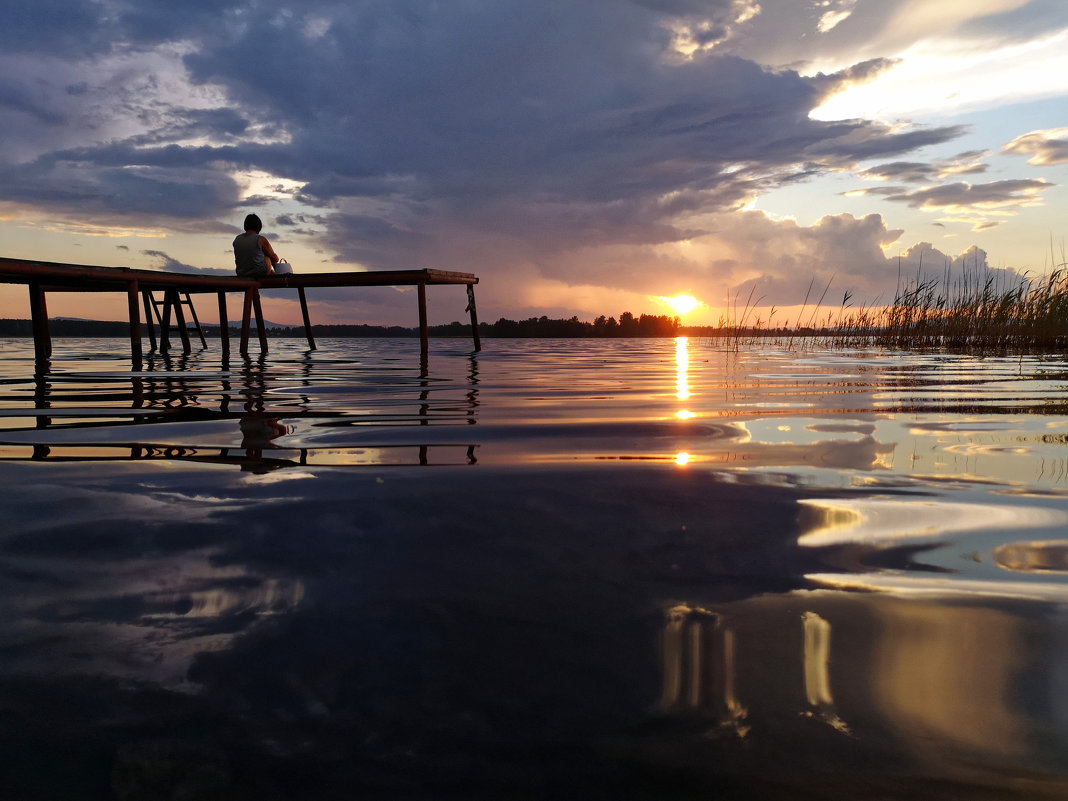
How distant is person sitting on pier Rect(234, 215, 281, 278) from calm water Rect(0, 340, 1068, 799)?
6919 millimetres

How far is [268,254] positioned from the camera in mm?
8508

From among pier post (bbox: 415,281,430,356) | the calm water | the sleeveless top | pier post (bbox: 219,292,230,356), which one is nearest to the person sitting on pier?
the sleeveless top

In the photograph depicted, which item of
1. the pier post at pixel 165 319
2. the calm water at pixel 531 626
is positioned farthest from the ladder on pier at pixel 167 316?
the calm water at pixel 531 626

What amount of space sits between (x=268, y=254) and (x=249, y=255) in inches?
Result: 9.0

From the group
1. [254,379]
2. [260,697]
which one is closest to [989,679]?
[260,697]

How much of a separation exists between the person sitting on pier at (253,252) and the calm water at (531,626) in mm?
6919

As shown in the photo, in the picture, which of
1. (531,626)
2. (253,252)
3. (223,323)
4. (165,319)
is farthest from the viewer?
(165,319)

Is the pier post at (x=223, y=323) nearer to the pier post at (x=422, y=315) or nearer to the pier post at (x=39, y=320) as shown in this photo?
the pier post at (x=39, y=320)

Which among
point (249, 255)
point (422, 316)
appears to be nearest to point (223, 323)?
point (249, 255)

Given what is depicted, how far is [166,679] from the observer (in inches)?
30.5

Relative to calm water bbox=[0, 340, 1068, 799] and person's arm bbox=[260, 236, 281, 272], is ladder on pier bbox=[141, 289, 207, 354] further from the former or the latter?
calm water bbox=[0, 340, 1068, 799]

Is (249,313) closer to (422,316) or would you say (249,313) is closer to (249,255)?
(249,255)

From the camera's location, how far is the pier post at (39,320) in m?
7.44

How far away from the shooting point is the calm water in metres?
0.64
